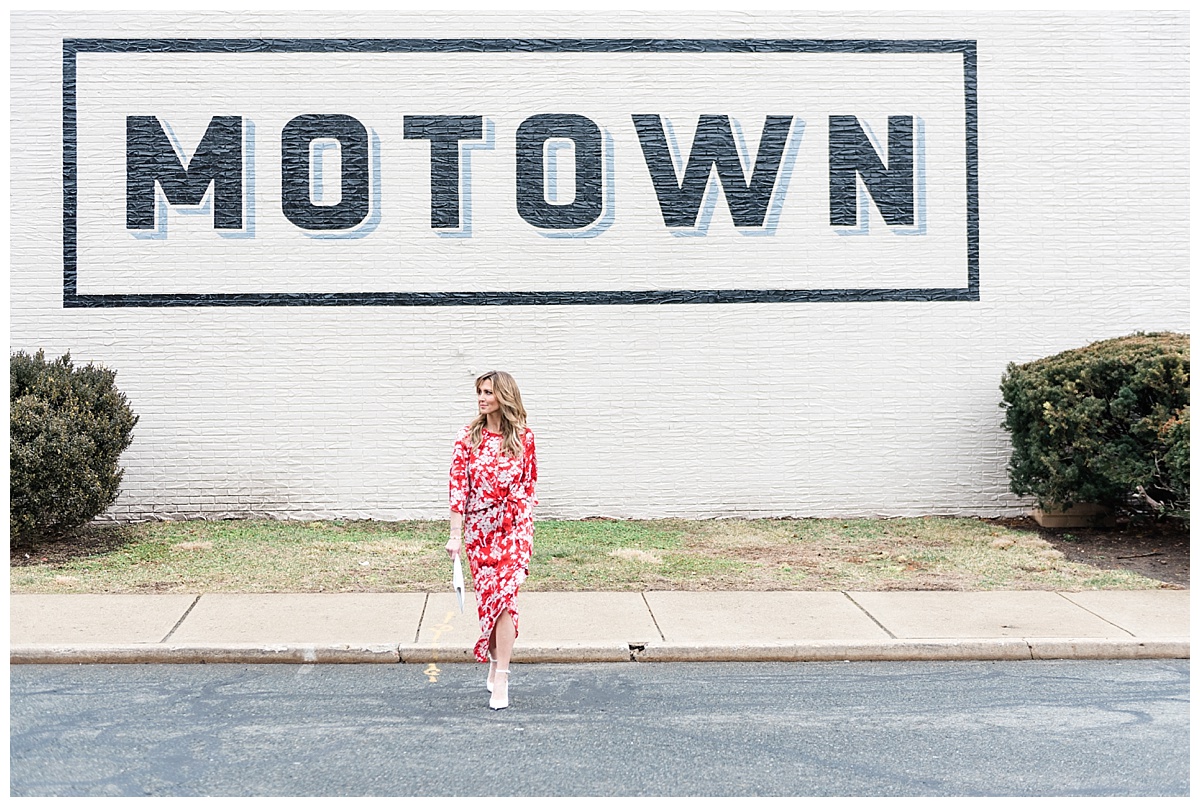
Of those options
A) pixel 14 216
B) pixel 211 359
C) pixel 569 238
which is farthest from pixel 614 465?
pixel 14 216

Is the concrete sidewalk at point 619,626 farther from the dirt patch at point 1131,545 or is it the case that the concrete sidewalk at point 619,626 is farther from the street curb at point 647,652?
the dirt patch at point 1131,545

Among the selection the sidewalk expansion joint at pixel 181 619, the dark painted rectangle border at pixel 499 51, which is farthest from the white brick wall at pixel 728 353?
the sidewalk expansion joint at pixel 181 619

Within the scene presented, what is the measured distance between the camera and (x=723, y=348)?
1141 cm

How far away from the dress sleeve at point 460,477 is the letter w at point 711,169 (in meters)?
6.20

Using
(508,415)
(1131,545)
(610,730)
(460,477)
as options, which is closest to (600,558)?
(460,477)

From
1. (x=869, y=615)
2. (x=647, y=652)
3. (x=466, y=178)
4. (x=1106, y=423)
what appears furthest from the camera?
(x=466, y=178)

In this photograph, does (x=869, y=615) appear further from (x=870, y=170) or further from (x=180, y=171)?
(x=180, y=171)

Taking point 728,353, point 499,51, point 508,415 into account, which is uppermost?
point 499,51

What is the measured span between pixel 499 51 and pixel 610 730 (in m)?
8.16

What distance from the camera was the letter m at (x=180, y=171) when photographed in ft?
36.7

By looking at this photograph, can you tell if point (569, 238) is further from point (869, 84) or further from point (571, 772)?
point (571, 772)

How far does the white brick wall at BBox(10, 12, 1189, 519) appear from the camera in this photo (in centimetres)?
1123

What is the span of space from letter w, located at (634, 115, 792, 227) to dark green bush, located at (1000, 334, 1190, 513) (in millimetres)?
3138

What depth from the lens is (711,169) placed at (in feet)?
37.6
